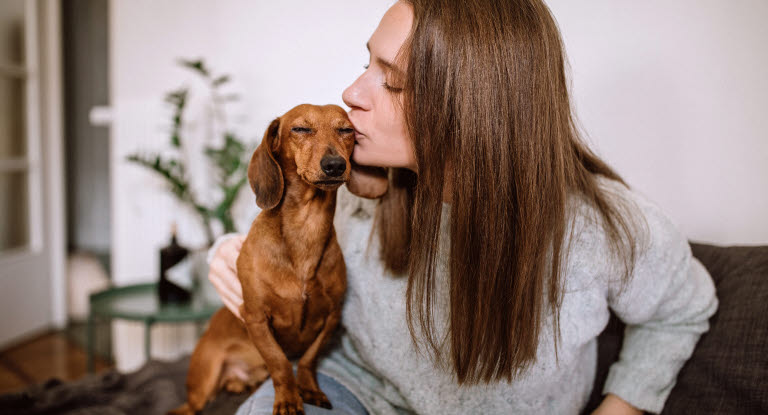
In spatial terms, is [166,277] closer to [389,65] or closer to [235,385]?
[235,385]

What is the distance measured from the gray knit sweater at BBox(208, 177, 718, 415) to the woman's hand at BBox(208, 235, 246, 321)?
0.26m

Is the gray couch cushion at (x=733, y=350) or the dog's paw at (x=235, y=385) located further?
the dog's paw at (x=235, y=385)

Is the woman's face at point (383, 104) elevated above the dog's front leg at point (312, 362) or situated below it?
above

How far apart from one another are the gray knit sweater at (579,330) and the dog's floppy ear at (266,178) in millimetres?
324

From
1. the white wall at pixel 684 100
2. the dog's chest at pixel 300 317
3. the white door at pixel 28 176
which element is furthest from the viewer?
the white door at pixel 28 176

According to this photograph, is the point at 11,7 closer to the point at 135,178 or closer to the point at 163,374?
the point at 135,178

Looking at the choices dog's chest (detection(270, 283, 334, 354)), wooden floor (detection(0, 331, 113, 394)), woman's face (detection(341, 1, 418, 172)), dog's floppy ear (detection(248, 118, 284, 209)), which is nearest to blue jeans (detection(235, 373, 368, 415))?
dog's chest (detection(270, 283, 334, 354))

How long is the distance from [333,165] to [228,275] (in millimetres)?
405

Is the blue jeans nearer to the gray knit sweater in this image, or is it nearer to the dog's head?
the gray knit sweater

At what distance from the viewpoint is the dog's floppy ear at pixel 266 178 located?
2.98ft

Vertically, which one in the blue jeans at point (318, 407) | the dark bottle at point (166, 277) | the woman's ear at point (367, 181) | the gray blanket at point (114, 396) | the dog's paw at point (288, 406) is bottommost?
the gray blanket at point (114, 396)

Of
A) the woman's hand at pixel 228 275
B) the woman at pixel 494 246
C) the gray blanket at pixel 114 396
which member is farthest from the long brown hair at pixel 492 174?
the gray blanket at pixel 114 396

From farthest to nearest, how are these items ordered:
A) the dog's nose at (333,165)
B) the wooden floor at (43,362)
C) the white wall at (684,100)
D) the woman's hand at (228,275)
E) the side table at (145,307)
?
the wooden floor at (43,362) → the side table at (145,307) → the white wall at (684,100) → the woman's hand at (228,275) → the dog's nose at (333,165)

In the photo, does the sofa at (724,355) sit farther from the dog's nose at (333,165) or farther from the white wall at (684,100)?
the dog's nose at (333,165)
